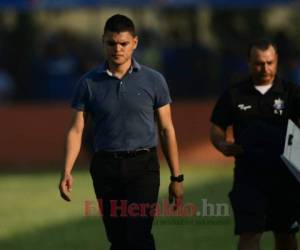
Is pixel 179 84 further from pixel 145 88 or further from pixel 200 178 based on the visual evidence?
pixel 145 88

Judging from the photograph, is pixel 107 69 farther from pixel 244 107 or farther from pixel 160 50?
pixel 160 50

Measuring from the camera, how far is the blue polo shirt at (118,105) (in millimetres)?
8711

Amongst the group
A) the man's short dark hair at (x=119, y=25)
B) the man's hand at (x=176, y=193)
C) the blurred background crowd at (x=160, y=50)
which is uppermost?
the man's short dark hair at (x=119, y=25)

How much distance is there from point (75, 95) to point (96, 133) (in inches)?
12.9

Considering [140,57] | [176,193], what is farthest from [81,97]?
[140,57]

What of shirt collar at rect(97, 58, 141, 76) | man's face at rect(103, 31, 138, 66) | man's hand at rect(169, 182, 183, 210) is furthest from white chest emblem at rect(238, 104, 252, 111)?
man's face at rect(103, 31, 138, 66)

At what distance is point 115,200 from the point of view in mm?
8742

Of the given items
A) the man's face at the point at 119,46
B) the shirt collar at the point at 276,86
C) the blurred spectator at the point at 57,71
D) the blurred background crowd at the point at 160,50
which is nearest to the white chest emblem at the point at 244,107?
the shirt collar at the point at 276,86

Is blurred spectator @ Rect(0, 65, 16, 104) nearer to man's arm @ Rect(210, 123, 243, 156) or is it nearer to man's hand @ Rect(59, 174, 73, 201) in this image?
man's arm @ Rect(210, 123, 243, 156)

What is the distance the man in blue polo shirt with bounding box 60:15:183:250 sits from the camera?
342 inches

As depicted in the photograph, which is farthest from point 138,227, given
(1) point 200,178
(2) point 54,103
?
(2) point 54,103

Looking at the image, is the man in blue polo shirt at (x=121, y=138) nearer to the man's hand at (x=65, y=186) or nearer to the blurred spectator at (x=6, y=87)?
the man's hand at (x=65, y=186)

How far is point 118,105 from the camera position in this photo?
870 cm

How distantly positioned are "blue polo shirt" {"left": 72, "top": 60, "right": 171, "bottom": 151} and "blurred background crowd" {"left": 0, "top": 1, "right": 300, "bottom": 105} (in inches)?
501
